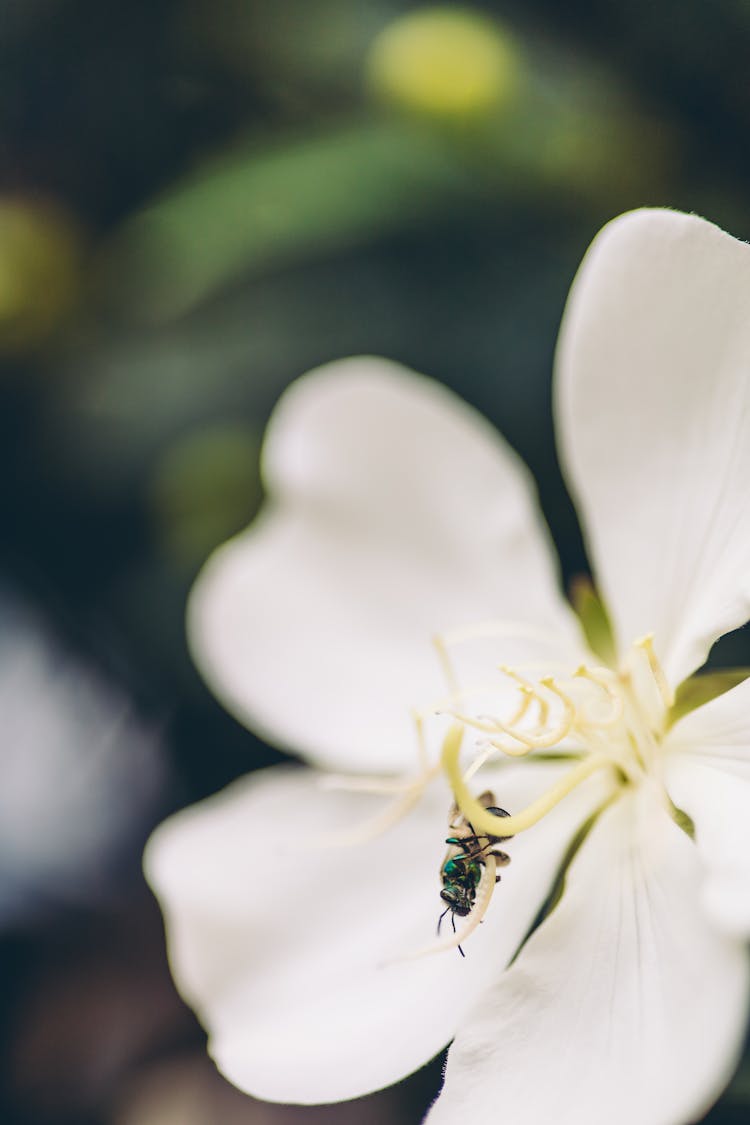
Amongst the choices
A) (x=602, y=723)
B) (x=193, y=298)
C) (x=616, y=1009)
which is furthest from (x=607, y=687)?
(x=193, y=298)

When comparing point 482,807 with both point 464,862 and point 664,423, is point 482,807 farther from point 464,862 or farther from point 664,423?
point 664,423

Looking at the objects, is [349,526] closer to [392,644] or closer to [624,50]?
[392,644]

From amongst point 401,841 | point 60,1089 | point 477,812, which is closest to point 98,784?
point 60,1089

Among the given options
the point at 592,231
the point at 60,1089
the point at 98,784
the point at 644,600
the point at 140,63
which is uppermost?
the point at 140,63

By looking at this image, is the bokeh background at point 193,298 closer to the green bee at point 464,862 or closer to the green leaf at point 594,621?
the green leaf at point 594,621

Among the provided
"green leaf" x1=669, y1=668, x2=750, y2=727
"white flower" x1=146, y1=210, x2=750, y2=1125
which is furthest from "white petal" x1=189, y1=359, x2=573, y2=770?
"green leaf" x1=669, y1=668, x2=750, y2=727
